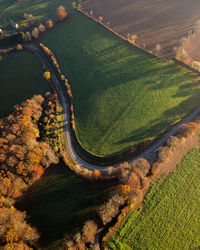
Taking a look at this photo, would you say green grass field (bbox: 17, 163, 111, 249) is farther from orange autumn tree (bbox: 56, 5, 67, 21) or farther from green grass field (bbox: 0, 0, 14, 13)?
green grass field (bbox: 0, 0, 14, 13)

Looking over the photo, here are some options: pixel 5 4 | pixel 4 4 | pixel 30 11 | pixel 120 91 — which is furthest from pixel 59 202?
pixel 4 4

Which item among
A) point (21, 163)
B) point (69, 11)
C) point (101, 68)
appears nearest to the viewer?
point (21, 163)

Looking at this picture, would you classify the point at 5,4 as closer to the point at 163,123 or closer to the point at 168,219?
the point at 163,123

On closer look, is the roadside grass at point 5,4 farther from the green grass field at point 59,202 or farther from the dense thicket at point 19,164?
the green grass field at point 59,202

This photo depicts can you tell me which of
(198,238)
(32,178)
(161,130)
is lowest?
(198,238)

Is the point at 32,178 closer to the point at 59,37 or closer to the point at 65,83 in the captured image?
the point at 65,83

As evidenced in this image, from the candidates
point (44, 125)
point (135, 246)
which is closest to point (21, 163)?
point (44, 125)

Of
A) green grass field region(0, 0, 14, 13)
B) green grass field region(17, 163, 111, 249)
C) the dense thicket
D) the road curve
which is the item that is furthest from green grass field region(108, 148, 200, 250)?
green grass field region(0, 0, 14, 13)

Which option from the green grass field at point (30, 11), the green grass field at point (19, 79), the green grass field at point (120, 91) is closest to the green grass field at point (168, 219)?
the green grass field at point (120, 91)
